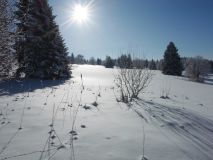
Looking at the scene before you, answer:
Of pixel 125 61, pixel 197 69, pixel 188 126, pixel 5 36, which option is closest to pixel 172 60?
pixel 197 69

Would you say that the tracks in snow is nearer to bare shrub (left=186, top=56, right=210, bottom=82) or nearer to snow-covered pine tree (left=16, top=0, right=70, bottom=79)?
snow-covered pine tree (left=16, top=0, right=70, bottom=79)

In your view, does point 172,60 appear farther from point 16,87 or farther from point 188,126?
point 188,126

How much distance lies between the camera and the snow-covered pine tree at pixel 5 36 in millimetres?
4770

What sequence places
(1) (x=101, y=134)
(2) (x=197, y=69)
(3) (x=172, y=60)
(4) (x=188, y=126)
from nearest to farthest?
(1) (x=101, y=134)
(4) (x=188, y=126)
(2) (x=197, y=69)
(3) (x=172, y=60)

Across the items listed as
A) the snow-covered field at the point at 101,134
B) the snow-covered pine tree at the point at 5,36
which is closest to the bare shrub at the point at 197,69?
the snow-covered field at the point at 101,134

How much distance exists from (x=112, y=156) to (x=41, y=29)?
17.3 m

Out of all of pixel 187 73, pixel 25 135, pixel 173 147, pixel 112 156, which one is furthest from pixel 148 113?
pixel 187 73

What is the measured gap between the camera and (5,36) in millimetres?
4938

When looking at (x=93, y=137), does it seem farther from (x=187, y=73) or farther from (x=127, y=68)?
(x=187, y=73)

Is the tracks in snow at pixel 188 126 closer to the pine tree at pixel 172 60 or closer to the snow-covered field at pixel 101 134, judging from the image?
the snow-covered field at pixel 101 134

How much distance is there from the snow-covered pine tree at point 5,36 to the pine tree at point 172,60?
42.6 m

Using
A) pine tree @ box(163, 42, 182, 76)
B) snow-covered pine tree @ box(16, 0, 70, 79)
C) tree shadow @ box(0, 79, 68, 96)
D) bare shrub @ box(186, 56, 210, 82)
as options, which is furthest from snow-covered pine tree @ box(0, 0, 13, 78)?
pine tree @ box(163, 42, 182, 76)

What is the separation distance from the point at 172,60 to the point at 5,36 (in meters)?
43.3

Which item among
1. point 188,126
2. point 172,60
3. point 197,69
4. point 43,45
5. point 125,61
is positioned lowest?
point 188,126
